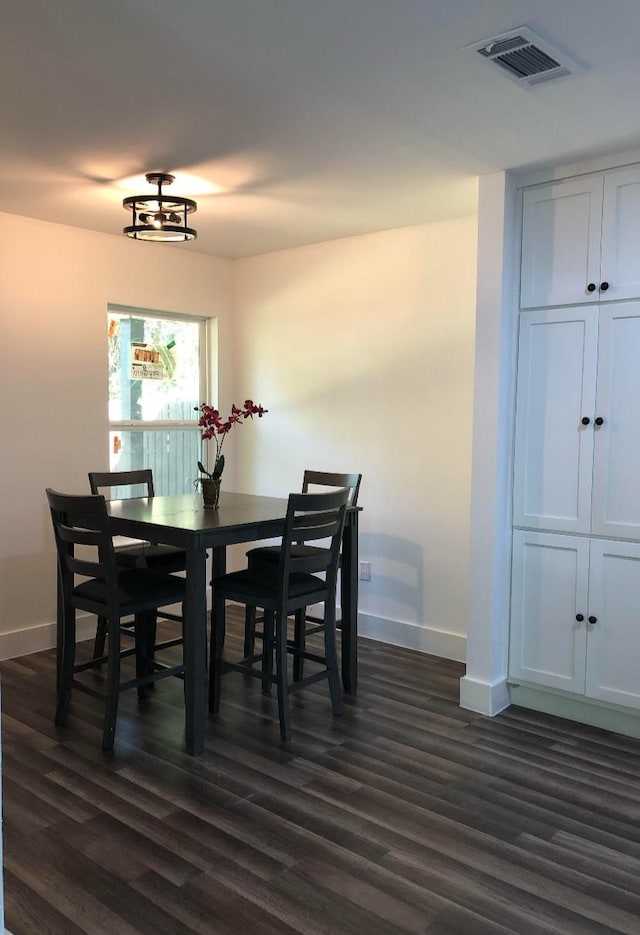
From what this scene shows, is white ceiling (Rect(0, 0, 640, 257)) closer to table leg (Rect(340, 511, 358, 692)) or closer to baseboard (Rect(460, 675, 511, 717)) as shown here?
table leg (Rect(340, 511, 358, 692))

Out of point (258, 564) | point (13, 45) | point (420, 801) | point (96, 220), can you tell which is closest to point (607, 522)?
point (420, 801)

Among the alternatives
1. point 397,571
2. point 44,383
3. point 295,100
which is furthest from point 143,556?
point 295,100

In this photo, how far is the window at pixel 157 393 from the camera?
4.56 metres

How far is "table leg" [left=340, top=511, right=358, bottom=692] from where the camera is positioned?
11.5ft

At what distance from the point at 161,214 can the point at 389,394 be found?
5.25 ft

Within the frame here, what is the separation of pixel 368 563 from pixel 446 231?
1901mm

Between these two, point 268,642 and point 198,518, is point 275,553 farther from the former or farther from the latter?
point 198,518

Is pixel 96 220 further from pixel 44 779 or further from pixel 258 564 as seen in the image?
pixel 44 779

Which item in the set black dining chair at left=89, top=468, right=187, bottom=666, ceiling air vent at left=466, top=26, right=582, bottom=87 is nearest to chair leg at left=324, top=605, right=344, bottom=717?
black dining chair at left=89, top=468, right=187, bottom=666

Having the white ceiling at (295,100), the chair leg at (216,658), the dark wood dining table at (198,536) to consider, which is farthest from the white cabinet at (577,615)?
the white ceiling at (295,100)

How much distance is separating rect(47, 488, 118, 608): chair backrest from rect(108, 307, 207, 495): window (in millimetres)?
1511

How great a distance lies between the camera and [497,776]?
2715 millimetres

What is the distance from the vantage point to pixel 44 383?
4.07 metres

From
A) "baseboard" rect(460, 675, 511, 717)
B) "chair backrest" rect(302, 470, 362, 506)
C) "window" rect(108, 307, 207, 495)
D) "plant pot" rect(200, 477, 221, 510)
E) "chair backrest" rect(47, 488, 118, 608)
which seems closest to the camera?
"chair backrest" rect(47, 488, 118, 608)
